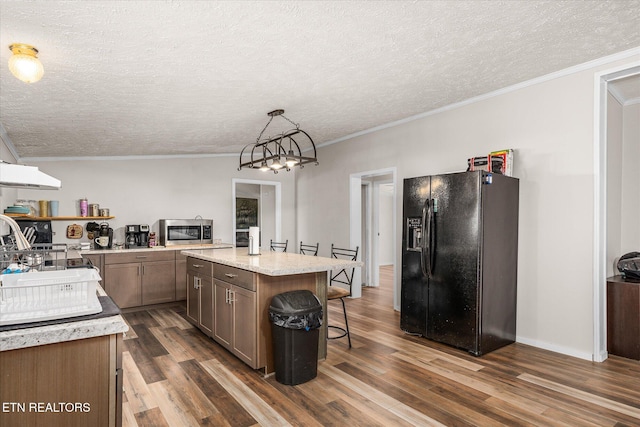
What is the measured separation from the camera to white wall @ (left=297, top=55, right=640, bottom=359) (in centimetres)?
324

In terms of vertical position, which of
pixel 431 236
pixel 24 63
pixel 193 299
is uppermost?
pixel 24 63

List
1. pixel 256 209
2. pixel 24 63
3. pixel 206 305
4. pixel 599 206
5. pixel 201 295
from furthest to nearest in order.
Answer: pixel 256 209, pixel 201 295, pixel 206 305, pixel 599 206, pixel 24 63

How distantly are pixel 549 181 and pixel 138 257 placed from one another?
498cm

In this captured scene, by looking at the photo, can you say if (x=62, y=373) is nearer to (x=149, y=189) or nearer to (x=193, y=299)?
(x=193, y=299)

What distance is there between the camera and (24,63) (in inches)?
84.3

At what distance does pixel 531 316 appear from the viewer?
3574 millimetres

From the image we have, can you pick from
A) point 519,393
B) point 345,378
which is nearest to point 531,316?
point 519,393

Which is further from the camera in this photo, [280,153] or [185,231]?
[185,231]

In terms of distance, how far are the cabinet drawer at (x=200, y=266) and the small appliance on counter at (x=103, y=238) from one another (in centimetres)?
160

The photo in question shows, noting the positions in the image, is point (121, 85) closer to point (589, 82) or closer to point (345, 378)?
point (345, 378)

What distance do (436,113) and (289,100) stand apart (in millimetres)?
1878

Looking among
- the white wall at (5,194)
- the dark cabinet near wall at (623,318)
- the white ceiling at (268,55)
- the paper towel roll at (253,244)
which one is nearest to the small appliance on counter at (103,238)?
the white wall at (5,194)

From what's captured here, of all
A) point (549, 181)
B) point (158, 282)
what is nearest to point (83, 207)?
point (158, 282)

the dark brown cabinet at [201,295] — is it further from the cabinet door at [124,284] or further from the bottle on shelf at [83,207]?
the bottle on shelf at [83,207]
